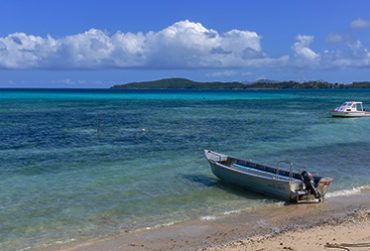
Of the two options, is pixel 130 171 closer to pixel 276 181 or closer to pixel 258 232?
pixel 276 181

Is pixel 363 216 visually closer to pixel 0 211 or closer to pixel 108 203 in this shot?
pixel 108 203

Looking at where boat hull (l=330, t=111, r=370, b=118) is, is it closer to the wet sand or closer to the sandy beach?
the wet sand

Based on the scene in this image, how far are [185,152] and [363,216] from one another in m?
16.0

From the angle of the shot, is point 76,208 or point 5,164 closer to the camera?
point 76,208

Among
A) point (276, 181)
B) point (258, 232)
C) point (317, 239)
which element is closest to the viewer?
point (317, 239)

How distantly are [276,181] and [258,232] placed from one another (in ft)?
15.2

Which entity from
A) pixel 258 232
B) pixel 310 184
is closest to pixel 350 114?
pixel 310 184

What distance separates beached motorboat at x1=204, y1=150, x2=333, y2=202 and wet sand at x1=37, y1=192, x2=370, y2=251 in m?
0.89

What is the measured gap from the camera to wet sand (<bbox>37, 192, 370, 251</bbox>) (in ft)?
46.5

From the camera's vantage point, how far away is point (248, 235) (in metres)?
15.4

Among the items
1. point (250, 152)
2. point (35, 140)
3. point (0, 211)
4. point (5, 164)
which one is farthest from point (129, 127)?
point (0, 211)

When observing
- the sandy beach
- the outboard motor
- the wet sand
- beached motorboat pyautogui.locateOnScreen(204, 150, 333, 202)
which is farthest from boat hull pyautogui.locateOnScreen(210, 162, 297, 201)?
the sandy beach

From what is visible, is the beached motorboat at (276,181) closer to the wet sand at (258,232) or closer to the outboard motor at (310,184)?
the outboard motor at (310,184)

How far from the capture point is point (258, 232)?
1580cm
